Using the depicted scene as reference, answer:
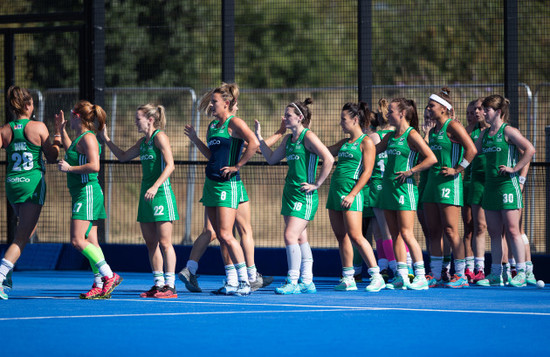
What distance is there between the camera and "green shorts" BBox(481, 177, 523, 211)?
32.9ft

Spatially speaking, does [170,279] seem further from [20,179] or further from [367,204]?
[367,204]

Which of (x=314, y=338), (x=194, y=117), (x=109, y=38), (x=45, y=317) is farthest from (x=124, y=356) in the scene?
(x=109, y=38)

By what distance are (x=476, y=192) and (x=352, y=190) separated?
6.05 ft

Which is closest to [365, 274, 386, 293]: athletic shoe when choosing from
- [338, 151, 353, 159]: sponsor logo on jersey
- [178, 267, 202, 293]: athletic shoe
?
[338, 151, 353, 159]: sponsor logo on jersey

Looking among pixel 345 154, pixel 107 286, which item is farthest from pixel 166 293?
pixel 345 154

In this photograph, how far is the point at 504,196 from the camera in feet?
32.9

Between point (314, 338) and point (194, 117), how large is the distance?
8.28 metres

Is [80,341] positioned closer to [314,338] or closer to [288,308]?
[314,338]

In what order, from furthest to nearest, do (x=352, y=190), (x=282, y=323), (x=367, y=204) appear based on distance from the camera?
(x=367, y=204), (x=352, y=190), (x=282, y=323)

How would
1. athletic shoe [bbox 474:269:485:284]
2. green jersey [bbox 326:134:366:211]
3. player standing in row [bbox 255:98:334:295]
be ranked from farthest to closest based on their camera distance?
athletic shoe [bbox 474:269:485:284], green jersey [bbox 326:134:366:211], player standing in row [bbox 255:98:334:295]

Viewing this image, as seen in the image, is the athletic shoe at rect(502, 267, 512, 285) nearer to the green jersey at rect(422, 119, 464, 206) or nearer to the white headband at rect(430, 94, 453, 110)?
the green jersey at rect(422, 119, 464, 206)

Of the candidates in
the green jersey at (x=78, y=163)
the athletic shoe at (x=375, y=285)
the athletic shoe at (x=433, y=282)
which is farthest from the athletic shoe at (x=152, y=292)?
the athletic shoe at (x=433, y=282)

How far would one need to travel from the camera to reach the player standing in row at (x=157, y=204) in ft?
29.4

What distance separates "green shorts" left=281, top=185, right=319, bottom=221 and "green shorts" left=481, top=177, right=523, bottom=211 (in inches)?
79.5
